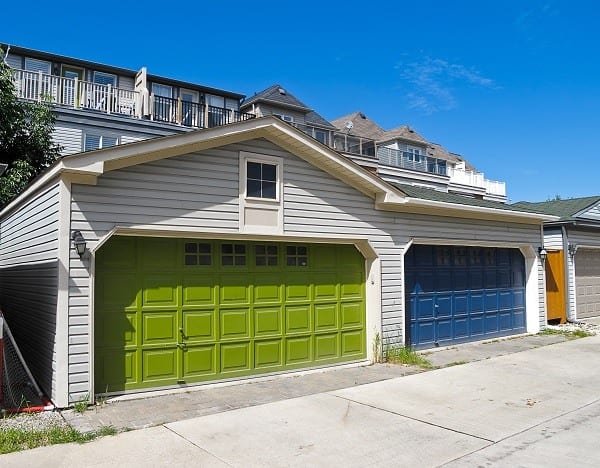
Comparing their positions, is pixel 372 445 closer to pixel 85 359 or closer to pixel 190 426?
pixel 190 426

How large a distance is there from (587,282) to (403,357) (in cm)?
1015

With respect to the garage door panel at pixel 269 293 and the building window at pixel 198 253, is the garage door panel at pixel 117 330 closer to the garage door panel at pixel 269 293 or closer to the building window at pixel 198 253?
the building window at pixel 198 253

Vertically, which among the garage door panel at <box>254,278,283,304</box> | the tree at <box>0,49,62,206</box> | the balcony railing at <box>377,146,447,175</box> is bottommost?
the garage door panel at <box>254,278,283,304</box>

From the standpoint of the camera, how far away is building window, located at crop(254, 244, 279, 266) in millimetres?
8156

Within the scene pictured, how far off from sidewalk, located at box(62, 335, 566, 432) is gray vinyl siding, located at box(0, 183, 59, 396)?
88cm

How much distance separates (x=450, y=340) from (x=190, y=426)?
706 centimetres

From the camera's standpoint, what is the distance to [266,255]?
27.1ft

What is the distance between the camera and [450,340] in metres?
11.0

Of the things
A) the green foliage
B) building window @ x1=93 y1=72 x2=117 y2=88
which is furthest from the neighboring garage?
building window @ x1=93 y1=72 x2=117 y2=88

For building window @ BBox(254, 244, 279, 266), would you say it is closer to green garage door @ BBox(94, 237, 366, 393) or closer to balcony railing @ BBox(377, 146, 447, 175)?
green garage door @ BBox(94, 237, 366, 393)

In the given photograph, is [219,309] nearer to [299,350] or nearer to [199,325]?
[199,325]

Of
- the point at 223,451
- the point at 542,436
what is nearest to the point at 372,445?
the point at 223,451

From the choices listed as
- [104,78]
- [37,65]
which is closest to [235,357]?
[104,78]

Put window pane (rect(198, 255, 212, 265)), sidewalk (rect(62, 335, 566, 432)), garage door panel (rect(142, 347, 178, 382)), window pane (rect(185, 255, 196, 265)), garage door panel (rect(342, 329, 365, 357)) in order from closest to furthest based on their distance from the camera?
1. sidewalk (rect(62, 335, 566, 432))
2. garage door panel (rect(142, 347, 178, 382))
3. window pane (rect(185, 255, 196, 265))
4. window pane (rect(198, 255, 212, 265))
5. garage door panel (rect(342, 329, 365, 357))
